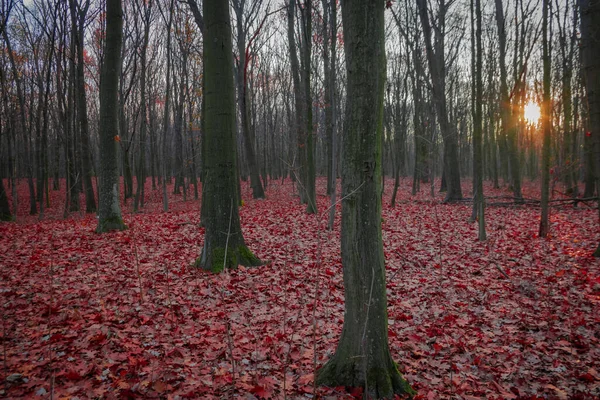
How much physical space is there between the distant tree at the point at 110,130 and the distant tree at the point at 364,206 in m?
7.80

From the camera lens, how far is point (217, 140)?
5973 mm

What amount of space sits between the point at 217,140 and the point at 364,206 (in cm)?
394

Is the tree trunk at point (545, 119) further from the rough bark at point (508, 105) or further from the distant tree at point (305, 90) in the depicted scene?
the rough bark at point (508, 105)

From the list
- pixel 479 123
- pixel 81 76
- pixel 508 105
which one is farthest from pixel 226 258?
pixel 508 105

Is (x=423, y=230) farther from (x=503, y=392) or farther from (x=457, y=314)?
(x=503, y=392)

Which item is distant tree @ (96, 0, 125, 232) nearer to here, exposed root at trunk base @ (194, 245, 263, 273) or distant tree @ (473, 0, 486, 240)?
exposed root at trunk base @ (194, 245, 263, 273)

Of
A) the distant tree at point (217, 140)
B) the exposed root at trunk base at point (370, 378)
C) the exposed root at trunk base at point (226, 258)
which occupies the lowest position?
the exposed root at trunk base at point (370, 378)

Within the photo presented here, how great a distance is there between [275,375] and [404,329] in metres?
1.96

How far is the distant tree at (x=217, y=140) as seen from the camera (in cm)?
597

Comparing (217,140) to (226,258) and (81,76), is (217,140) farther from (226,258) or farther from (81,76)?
(81,76)

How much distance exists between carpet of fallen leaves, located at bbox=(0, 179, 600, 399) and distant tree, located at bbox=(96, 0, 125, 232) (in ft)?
2.65

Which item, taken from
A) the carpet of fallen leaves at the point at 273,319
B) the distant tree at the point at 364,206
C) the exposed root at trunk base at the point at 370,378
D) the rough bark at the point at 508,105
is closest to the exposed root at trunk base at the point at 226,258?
the carpet of fallen leaves at the point at 273,319

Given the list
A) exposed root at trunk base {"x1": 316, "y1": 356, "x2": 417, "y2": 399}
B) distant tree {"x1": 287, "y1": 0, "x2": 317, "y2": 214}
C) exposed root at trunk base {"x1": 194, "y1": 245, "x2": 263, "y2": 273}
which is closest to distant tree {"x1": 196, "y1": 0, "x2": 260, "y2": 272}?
exposed root at trunk base {"x1": 194, "y1": 245, "x2": 263, "y2": 273}

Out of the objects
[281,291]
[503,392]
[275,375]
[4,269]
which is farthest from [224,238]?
[503,392]
